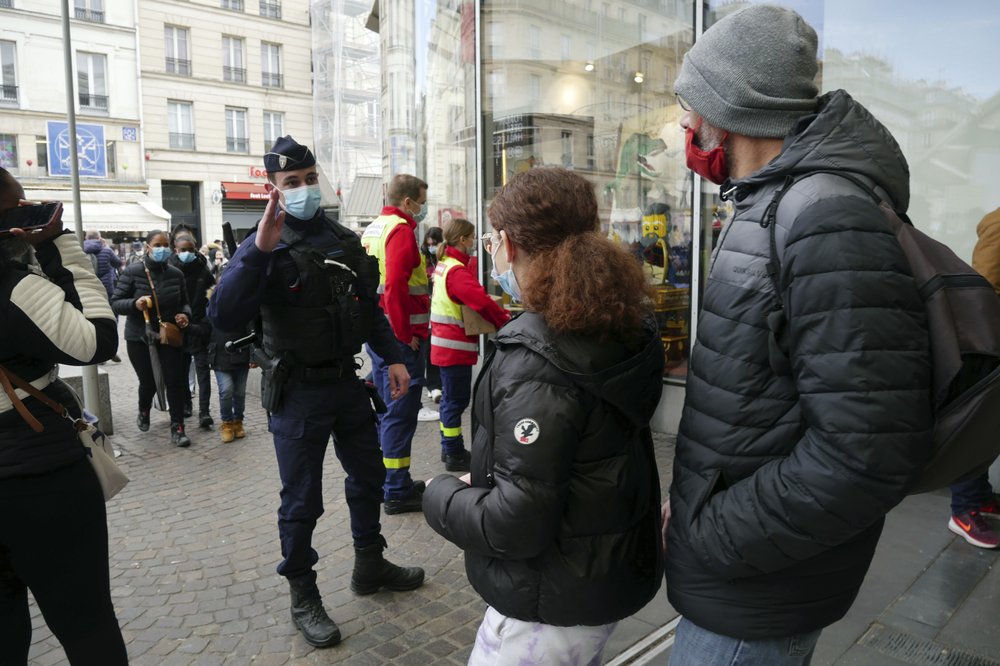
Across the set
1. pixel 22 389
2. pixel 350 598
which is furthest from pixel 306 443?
pixel 22 389

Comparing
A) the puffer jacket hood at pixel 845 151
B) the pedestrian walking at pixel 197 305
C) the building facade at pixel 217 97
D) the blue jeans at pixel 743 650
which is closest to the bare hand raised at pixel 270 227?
the puffer jacket hood at pixel 845 151

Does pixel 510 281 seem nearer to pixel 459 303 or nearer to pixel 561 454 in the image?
pixel 561 454

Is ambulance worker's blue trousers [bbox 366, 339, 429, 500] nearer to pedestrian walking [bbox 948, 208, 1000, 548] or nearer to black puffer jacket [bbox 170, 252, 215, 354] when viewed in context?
black puffer jacket [bbox 170, 252, 215, 354]

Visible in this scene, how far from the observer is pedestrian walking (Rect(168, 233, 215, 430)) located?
7.54 m

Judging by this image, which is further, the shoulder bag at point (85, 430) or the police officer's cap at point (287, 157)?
the police officer's cap at point (287, 157)

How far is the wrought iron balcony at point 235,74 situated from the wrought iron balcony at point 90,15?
17.9 ft

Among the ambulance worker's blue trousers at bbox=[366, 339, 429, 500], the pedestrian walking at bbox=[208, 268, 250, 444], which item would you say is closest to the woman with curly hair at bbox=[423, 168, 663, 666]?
the ambulance worker's blue trousers at bbox=[366, 339, 429, 500]

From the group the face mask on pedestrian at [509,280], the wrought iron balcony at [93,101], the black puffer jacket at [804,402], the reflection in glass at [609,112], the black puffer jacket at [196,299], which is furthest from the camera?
the wrought iron balcony at [93,101]

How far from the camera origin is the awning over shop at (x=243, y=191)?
32906 millimetres

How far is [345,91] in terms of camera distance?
25.3m

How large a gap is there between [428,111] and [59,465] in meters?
8.32

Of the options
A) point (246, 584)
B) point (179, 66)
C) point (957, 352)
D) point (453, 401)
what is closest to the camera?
point (957, 352)

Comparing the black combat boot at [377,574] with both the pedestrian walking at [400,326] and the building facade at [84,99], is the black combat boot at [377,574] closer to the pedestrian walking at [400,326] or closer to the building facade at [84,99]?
the pedestrian walking at [400,326]

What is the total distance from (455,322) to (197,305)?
11.3 ft
